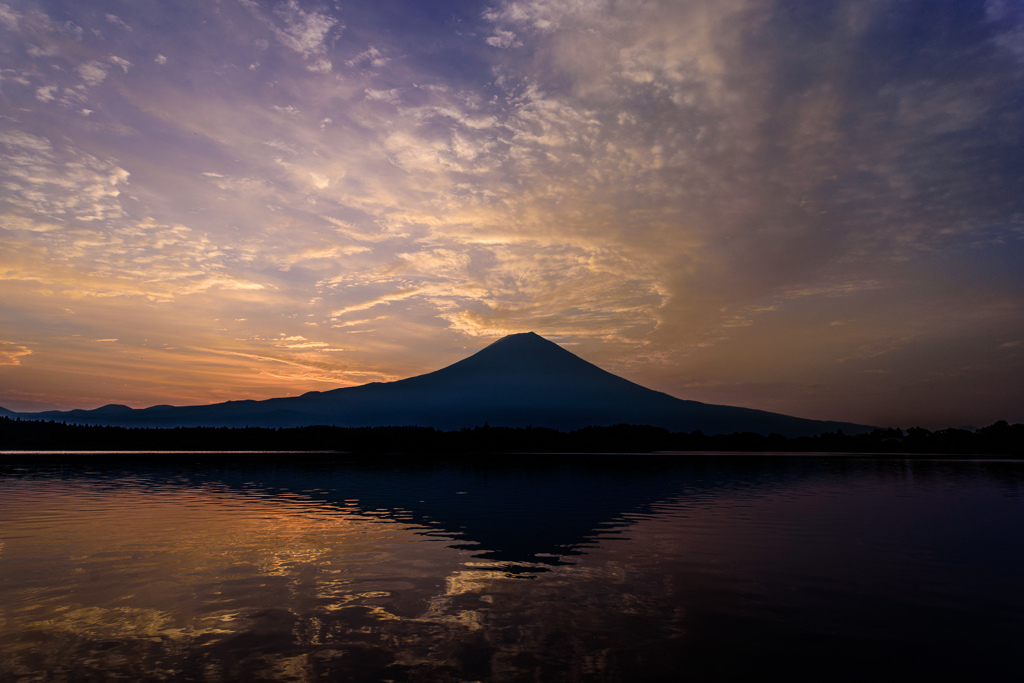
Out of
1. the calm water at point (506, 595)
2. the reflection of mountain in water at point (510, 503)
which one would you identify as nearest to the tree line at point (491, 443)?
the reflection of mountain in water at point (510, 503)

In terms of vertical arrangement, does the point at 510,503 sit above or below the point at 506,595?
below

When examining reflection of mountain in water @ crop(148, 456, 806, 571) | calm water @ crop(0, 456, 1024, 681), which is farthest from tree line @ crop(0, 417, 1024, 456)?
calm water @ crop(0, 456, 1024, 681)

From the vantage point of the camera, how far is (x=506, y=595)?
49.0 ft

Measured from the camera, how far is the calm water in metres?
10.5

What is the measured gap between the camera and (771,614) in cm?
1371

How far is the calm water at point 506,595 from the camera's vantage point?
1055cm

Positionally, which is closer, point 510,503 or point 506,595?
point 506,595

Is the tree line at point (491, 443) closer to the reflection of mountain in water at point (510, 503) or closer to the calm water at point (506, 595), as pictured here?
the reflection of mountain in water at point (510, 503)

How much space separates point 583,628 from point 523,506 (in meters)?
23.2

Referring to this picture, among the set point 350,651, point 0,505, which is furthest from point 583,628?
point 0,505

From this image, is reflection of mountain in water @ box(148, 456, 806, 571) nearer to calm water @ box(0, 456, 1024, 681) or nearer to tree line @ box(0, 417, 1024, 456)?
calm water @ box(0, 456, 1024, 681)

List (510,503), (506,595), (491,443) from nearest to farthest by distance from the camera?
(506,595)
(510,503)
(491,443)

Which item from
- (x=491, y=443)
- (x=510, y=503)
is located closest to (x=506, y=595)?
(x=510, y=503)

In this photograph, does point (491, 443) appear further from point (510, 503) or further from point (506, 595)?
point (506, 595)
